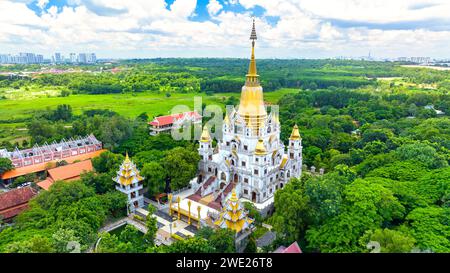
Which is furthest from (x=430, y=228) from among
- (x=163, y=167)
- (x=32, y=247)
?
(x=32, y=247)

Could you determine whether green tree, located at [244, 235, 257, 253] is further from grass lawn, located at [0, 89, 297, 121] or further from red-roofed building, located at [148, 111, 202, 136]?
grass lawn, located at [0, 89, 297, 121]

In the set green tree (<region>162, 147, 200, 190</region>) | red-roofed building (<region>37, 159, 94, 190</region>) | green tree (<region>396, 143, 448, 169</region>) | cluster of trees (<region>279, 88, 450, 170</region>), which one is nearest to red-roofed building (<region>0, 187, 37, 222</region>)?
red-roofed building (<region>37, 159, 94, 190</region>)

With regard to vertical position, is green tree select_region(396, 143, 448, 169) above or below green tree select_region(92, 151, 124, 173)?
above

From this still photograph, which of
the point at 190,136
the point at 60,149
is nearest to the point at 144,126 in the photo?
the point at 190,136

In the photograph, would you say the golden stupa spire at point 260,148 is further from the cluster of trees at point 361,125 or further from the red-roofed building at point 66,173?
the red-roofed building at point 66,173

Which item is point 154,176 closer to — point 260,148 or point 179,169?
point 179,169

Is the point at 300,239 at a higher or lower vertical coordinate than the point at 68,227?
lower

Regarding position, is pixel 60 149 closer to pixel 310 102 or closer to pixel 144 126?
pixel 144 126
